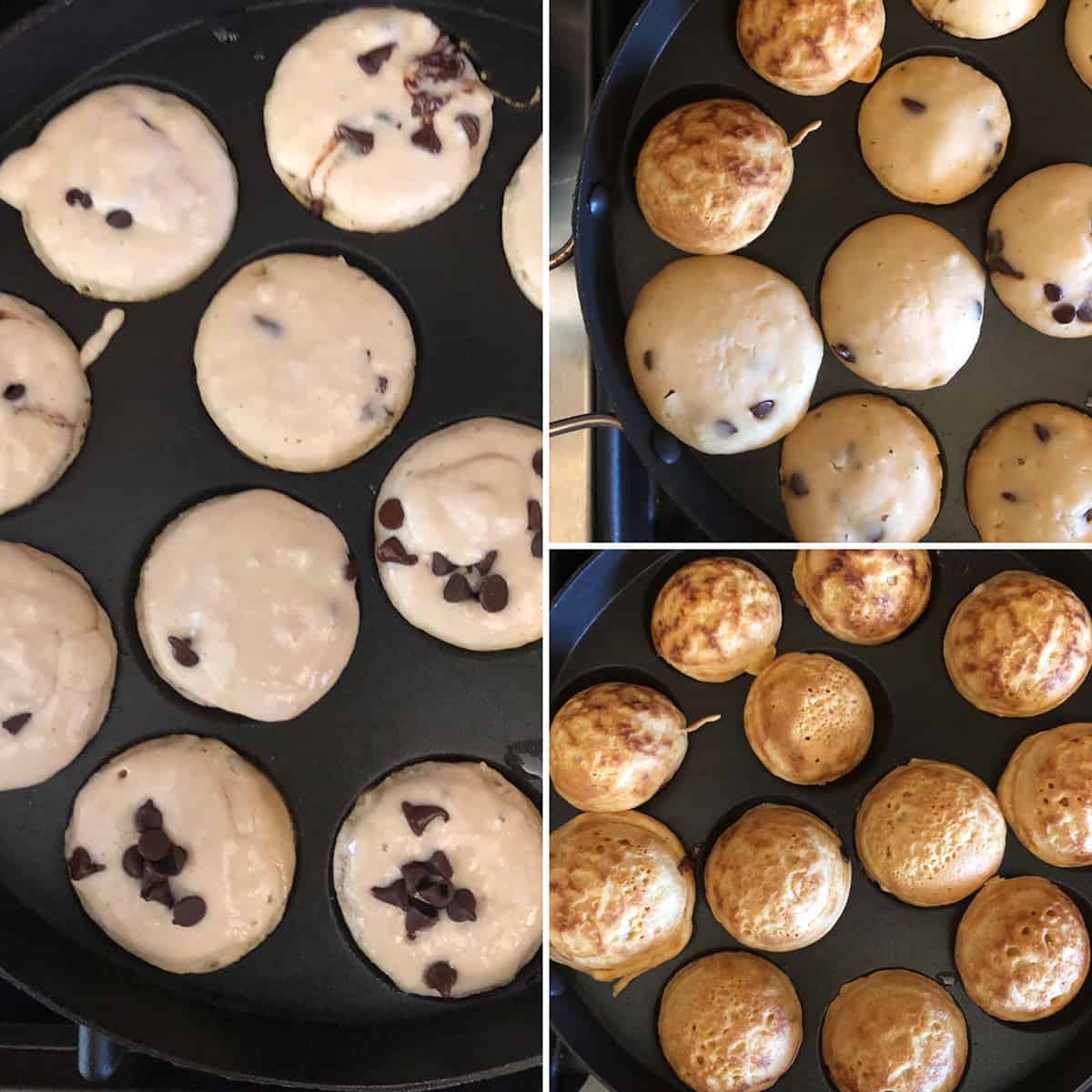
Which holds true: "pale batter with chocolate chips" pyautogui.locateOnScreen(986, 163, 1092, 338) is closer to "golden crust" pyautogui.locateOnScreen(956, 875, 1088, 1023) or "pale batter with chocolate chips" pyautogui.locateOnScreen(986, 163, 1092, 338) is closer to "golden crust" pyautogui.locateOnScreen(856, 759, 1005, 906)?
"golden crust" pyautogui.locateOnScreen(856, 759, 1005, 906)

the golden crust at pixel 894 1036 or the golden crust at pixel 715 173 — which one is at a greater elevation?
the golden crust at pixel 715 173

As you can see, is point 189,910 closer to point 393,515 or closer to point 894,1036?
point 393,515

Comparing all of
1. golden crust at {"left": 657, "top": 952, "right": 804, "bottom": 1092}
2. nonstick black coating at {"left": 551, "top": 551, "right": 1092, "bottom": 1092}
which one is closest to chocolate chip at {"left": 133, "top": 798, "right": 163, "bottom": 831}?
nonstick black coating at {"left": 551, "top": 551, "right": 1092, "bottom": 1092}

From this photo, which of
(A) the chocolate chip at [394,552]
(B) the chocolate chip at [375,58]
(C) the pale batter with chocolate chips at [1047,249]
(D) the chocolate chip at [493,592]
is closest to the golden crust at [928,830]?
(C) the pale batter with chocolate chips at [1047,249]

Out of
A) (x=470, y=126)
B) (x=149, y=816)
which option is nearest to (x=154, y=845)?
(x=149, y=816)

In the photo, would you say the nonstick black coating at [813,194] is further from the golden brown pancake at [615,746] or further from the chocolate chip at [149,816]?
the chocolate chip at [149,816]
